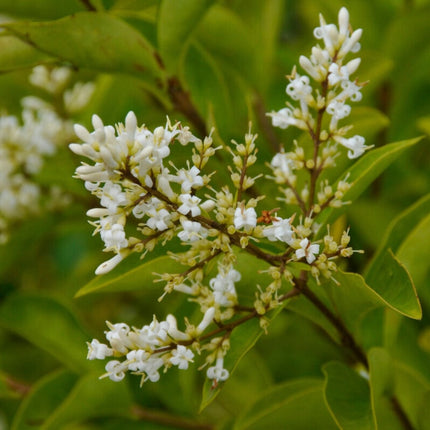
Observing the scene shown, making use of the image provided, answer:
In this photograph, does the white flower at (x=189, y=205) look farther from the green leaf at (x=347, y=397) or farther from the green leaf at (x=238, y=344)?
the green leaf at (x=347, y=397)

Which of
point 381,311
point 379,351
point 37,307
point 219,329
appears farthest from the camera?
point 37,307

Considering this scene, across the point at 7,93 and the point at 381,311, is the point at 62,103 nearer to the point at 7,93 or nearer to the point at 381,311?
the point at 7,93

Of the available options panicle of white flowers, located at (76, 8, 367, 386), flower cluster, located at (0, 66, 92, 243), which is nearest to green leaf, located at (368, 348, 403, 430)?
panicle of white flowers, located at (76, 8, 367, 386)

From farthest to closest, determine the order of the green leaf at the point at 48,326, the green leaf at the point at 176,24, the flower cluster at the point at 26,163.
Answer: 1. the flower cluster at the point at 26,163
2. the green leaf at the point at 48,326
3. the green leaf at the point at 176,24

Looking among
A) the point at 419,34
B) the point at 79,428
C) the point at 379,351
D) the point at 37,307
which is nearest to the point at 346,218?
the point at 419,34

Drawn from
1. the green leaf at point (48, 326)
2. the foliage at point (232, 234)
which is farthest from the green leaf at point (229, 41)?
the green leaf at point (48, 326)

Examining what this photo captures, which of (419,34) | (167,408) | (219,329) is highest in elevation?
(419,34)

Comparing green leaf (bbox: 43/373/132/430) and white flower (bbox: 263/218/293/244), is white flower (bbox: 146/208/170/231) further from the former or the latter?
green leaf (bbox: 43/373/132/430)

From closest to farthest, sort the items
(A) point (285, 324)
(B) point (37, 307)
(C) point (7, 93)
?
1. (B) point (37, 307)
2. (A) point (285, 324)
3. (C) point (7, 93)
